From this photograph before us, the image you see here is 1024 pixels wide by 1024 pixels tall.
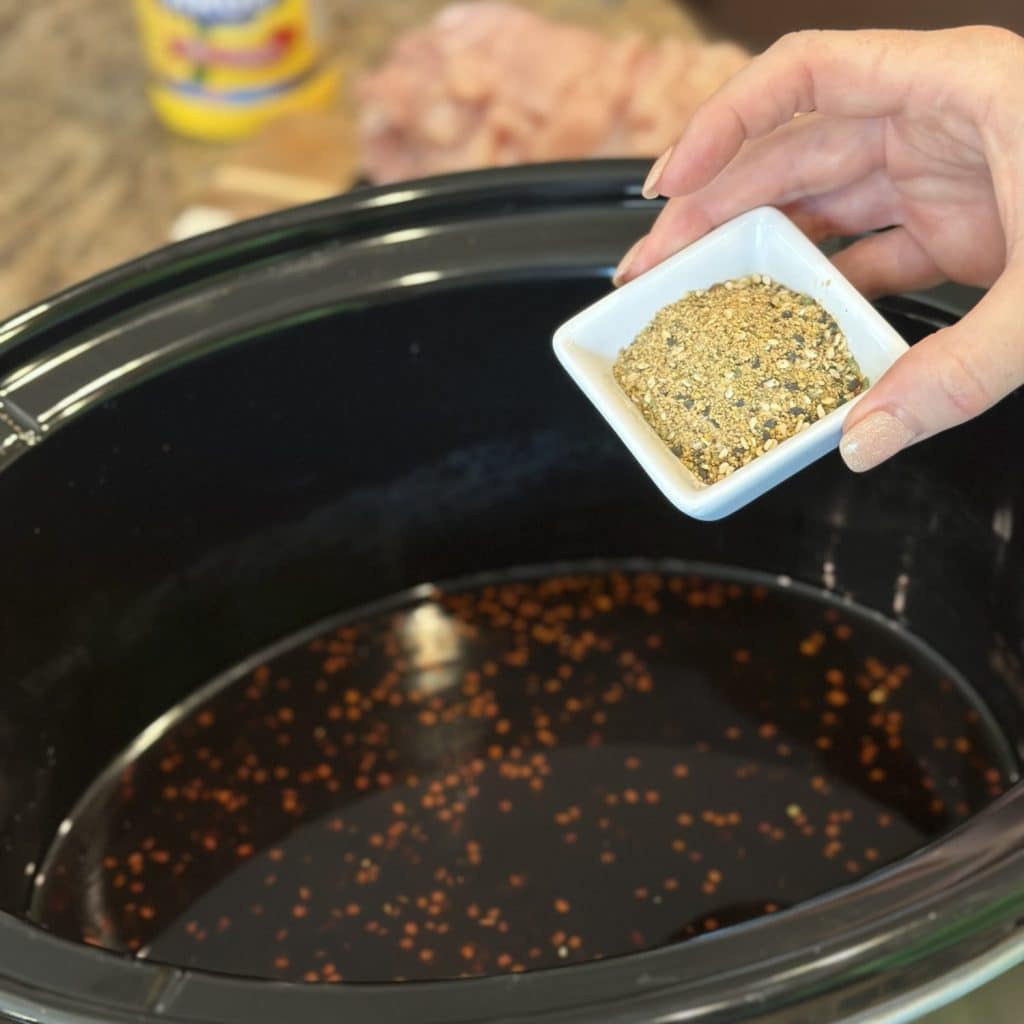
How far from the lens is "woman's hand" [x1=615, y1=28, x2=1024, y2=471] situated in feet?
2.16

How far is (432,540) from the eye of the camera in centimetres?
104

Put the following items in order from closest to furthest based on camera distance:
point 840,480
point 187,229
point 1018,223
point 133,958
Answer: point 133,958 → point 1018,223 → point 840,480 → point 187,229

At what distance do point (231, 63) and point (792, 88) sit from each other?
1131 mm

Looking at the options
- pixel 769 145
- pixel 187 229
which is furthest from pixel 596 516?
pixel 187 229

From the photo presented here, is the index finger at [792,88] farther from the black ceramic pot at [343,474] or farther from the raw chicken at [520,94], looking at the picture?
the raw chicken at [520,94]

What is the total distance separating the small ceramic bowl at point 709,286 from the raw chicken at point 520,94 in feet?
2.15

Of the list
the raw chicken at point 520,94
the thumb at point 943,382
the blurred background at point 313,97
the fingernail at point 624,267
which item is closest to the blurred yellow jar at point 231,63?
the blurred background at point 313,97

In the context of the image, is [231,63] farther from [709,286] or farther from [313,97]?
[709,286]

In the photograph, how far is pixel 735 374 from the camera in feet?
2.46

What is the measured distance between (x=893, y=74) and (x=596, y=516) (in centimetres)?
41

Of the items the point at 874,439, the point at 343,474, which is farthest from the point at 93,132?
the point at 874,439

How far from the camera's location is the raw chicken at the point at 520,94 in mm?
1481

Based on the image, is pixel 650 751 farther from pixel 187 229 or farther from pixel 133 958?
pixel 187 229

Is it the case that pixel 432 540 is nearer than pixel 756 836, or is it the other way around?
pixel 756 836
